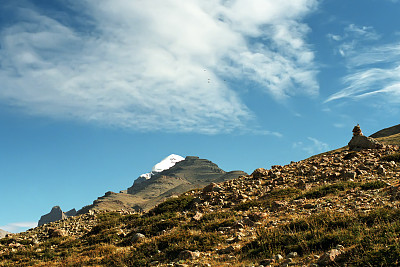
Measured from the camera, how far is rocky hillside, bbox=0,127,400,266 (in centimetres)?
1004

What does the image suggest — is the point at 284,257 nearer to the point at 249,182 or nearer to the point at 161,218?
the point at 161,218

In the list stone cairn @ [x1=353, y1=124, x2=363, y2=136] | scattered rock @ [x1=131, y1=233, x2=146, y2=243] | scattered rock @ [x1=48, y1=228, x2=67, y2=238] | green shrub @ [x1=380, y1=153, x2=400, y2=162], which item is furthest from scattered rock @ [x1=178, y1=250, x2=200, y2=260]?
stone cairn @ [x1=353, y1=124, x2=363, y2=136]

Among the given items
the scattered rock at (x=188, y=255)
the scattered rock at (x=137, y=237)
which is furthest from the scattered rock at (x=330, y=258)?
the scattered rock at (x=137, y=237)

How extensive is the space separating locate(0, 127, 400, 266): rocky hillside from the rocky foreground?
0.15 ft

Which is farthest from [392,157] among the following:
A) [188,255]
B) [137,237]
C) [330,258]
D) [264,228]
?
[137,237]

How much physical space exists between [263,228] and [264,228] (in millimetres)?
271

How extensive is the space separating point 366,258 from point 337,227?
2.91 meters

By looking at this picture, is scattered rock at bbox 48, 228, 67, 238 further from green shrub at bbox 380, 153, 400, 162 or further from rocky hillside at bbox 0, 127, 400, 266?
green shrub at bbox 380, 153, 400, 162

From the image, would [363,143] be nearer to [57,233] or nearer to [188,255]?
[188,255]

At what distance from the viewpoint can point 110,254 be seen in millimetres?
15430

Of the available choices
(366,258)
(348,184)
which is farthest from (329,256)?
(348,184)

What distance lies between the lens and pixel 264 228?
42.9 feet

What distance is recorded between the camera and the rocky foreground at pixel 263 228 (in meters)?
10.0

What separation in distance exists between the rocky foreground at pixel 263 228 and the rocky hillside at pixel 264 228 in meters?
0.05
